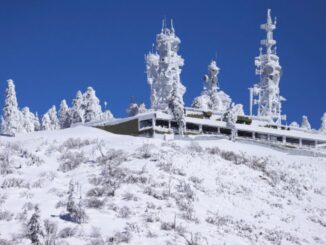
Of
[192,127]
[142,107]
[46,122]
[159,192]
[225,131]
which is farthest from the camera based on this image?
[46,122]

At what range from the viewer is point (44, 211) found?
144 ft

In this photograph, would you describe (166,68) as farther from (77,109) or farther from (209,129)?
(77,109)

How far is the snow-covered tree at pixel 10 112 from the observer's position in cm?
9556

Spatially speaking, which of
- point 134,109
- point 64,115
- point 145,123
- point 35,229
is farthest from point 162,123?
point 64,115

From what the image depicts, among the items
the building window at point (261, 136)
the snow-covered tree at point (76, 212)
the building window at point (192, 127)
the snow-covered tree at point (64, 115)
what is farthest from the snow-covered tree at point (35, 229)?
the snow-covered tree at point (64, 115)

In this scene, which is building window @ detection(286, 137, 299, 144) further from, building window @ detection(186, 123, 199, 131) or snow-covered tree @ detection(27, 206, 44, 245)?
snow-covered tree @ detection(27, 206, 44, 245)

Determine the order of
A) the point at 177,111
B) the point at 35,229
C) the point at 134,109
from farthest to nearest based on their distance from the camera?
the point at 134,109, the point at 177,111, the point at 35,229

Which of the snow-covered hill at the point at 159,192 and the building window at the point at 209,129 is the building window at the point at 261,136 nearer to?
the building window at the point at 209,129

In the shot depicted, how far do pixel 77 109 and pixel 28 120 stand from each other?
2807 cm

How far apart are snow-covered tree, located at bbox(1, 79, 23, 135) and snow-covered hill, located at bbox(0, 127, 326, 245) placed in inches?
959

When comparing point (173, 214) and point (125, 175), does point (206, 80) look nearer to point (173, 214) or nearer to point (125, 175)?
point (125, 175)

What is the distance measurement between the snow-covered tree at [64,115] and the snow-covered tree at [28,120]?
868 cm

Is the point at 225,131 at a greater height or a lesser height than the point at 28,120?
lesser

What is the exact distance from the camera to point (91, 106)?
4427 inches
